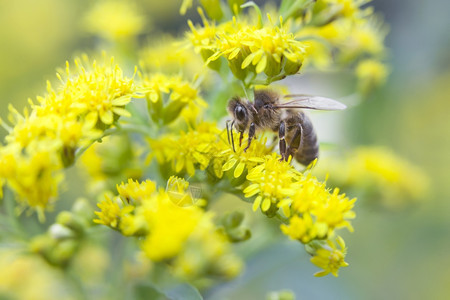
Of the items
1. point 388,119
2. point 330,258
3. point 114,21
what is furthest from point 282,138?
point 388,119

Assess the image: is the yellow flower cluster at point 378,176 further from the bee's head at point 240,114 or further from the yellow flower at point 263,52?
the yellow flower at point 263,52

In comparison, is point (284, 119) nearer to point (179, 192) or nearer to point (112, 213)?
point (179, 192)

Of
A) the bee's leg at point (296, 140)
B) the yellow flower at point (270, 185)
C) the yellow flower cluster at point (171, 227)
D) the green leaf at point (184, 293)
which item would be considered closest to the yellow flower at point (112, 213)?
the yellow flower cluster at point (171, 227)

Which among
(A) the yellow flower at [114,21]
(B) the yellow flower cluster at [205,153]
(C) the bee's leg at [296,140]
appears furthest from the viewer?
(A) the yellow flower at [114,21]

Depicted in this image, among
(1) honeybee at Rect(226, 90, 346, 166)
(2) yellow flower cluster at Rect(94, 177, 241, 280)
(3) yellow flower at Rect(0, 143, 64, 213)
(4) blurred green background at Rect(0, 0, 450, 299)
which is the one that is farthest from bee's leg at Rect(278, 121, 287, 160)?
(4) blurred green background at Rect(0, 0, 450, 299)

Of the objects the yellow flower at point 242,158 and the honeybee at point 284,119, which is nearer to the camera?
the yellow flower at point 242,158

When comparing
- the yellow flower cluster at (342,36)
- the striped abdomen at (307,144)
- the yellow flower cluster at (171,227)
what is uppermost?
the yellow flower cluster at (342,36)

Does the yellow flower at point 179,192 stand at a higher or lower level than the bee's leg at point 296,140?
lower
